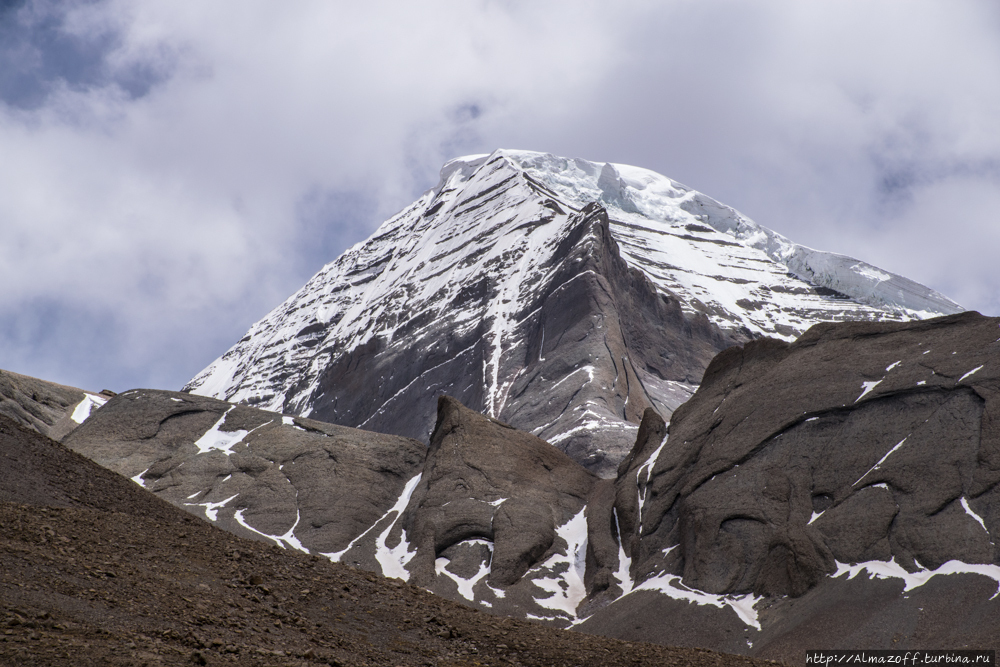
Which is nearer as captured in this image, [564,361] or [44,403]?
[44,403]

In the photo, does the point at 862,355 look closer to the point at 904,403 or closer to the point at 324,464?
the point at 904,403

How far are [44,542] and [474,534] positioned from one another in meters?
33.5

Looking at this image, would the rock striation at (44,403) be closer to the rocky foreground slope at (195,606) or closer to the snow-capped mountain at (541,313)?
the snow-capped mountain at (541,313)

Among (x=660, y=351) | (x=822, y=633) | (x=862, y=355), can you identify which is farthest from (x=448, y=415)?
(x=660, y=351)

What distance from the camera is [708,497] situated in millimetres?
44469

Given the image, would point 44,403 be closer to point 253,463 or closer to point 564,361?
point 253,463

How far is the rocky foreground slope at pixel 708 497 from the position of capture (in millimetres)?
34812

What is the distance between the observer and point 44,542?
2042 cm

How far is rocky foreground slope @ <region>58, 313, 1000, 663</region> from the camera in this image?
114 feet

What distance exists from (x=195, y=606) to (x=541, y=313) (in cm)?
9508

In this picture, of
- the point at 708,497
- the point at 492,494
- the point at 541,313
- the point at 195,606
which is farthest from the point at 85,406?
the point at 195,606

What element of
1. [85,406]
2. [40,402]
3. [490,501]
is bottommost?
[490,501]

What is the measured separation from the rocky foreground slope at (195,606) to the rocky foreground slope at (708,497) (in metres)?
14.7

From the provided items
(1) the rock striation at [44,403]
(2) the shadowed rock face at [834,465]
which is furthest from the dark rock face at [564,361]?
(1) the rock striation at [44,403]
